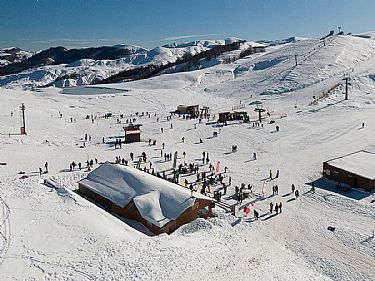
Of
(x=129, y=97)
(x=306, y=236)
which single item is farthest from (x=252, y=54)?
(x=306, y=236)

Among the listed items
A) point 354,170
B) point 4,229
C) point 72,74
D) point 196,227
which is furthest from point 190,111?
point 72,74

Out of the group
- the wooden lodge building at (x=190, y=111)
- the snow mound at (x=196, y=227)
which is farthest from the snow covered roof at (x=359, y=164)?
the wooden lodge building at (x=190, y=111)

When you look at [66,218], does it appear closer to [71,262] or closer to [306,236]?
[71,262]

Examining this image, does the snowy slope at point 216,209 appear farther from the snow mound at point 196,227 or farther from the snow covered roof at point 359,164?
the snow covered roof at point 359,164

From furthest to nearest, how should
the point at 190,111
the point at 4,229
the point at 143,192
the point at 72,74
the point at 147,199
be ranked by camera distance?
the point at 72,74, the point at 190,111, the point at 143,192, the point at 147,199, the point at 4,229

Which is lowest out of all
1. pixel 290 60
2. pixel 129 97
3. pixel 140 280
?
pixel 140 280

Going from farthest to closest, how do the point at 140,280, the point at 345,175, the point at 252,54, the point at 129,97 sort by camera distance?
1. the point at 252,54
2. the point at 129,97
3. the point at 345,175
4. the point at 140,280

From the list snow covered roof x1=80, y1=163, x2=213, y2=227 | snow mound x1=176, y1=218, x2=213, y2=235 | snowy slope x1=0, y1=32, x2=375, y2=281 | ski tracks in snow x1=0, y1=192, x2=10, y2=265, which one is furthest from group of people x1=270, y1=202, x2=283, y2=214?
ski tracks in snow x1=0, y1=192, x2=10, y2=265

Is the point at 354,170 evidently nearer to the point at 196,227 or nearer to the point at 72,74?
the point at 196,227
